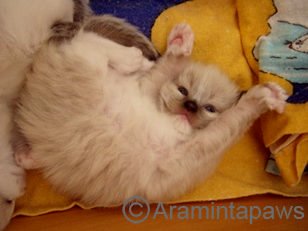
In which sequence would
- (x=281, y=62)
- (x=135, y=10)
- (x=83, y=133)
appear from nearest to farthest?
1. (x=83, y=133)
2. (x=281, y=62)
3. (x=135, y=10)

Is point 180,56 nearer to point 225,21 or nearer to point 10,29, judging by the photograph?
point 225,21

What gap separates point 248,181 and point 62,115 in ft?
1.76

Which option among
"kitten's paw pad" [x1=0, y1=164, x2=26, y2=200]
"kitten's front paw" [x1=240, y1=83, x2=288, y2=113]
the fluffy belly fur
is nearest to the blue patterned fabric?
the fluffy belly fur

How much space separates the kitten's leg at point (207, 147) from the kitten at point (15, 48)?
1.16 feet

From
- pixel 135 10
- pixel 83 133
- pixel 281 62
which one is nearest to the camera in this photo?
pixel 83 133

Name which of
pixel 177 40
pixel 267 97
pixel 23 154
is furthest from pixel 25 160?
pixel 267 97

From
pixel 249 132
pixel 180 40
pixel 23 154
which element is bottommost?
pixel 249 132

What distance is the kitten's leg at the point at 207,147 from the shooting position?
43.8 inches

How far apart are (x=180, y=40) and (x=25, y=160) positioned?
0.53 m

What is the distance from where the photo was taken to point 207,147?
111 cm

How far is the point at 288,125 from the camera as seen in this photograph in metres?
1.16

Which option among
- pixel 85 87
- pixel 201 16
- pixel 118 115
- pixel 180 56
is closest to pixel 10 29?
pixel 85 87

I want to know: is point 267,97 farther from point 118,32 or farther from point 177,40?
point 118,32

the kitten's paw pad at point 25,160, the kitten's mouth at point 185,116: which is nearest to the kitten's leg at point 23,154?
the kitten's paw pad at point 25,160
